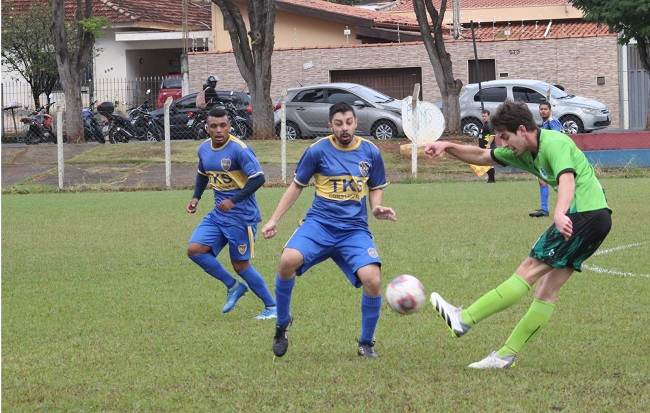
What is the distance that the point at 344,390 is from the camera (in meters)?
5.80

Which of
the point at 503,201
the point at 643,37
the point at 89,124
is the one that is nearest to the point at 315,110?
the point at 89,124

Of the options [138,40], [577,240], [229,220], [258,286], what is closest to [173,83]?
[138,40]

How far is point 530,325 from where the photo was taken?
6242 mm

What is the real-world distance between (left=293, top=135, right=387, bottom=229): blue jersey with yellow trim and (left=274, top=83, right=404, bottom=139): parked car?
20.1 m

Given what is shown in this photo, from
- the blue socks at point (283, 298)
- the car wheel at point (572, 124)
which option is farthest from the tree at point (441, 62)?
the blue socks at point (283, 298)

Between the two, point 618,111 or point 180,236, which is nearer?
point 180,236

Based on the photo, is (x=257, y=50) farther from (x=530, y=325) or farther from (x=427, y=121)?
(x=530, y=325)

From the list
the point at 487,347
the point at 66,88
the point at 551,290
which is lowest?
the point at 487,347

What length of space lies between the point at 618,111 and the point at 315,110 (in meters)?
12.6

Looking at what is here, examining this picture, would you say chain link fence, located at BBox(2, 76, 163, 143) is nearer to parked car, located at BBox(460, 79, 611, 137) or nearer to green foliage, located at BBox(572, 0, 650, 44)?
parked car, located at BBox(460, 79, 611, 137)

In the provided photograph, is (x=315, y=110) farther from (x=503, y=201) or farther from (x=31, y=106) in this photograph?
(x=31, y=106)

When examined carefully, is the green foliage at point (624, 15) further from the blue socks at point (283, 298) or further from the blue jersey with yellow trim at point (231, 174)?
the blue socks at point (283, 298)

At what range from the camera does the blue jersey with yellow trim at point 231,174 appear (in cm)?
862

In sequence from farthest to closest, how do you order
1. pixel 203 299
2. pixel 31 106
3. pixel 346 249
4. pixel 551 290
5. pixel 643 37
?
1. pixel 31 106
2. pixel 643 37
3. pixel 203 299
4. pixel 346 249
5. pixel 551 290
